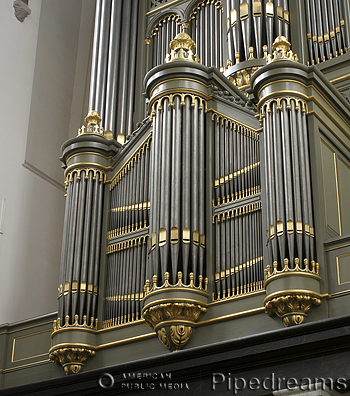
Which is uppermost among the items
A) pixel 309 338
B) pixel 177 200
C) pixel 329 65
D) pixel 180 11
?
pixel 180 11

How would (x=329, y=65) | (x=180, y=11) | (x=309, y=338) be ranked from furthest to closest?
(x=180, y=11) < (x=329, y=65) < (x=309, y=338)

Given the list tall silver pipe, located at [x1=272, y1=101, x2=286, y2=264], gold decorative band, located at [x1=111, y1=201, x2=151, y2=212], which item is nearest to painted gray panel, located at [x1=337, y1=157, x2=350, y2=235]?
tall silver pipe, located at [x1=272, y1=101, x2=286, y2=264]

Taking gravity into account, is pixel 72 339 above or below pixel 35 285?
below

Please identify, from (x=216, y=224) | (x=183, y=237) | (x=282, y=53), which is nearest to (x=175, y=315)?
(x=183, y=237)

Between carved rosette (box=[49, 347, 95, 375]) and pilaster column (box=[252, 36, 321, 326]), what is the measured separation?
8.16ft

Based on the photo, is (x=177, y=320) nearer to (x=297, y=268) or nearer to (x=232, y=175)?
(x=297, y=268)

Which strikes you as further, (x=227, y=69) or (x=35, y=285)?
(x=35, y=285)

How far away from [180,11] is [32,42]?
3092mm

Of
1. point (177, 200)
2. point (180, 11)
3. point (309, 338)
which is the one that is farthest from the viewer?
point (180, 11)

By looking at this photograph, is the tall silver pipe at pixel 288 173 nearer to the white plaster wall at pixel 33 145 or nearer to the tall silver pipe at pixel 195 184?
the tall silver pipe at pixel 195 184

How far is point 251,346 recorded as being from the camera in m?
7.40

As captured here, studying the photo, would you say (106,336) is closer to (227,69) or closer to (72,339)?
(72,339)

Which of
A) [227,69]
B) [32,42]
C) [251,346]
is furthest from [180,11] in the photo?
[251,346]

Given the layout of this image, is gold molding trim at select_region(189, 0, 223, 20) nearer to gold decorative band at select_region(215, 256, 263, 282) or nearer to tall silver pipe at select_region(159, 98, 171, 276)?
tall silver pipe at select_region(159, 98, 171, 276)
